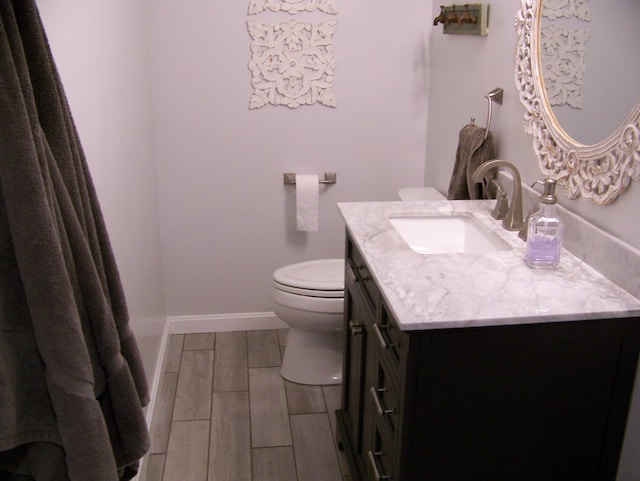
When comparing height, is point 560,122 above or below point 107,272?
above

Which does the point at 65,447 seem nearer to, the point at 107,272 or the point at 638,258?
the point at 107,272

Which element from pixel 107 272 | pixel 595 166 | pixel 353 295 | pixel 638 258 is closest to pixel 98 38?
pixel 107 272

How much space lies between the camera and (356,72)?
2.94m

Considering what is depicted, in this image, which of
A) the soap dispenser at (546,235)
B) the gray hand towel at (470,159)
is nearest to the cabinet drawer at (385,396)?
the soap dispenser at (546,235)

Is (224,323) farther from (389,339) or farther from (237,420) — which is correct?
(389,339)

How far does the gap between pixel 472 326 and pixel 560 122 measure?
0.72 metres

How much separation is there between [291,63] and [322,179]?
0.52 meters

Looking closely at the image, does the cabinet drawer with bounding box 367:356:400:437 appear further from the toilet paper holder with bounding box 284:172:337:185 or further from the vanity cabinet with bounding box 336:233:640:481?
the toilet paper holder with bounding box 284:172:337:185

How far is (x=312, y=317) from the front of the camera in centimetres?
263

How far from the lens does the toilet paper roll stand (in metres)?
2.98

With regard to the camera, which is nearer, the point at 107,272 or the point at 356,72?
the point at 107,272

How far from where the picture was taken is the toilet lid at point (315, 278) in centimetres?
259

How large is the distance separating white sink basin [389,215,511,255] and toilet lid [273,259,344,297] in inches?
25.2

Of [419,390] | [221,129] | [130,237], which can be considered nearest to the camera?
[419,390]
